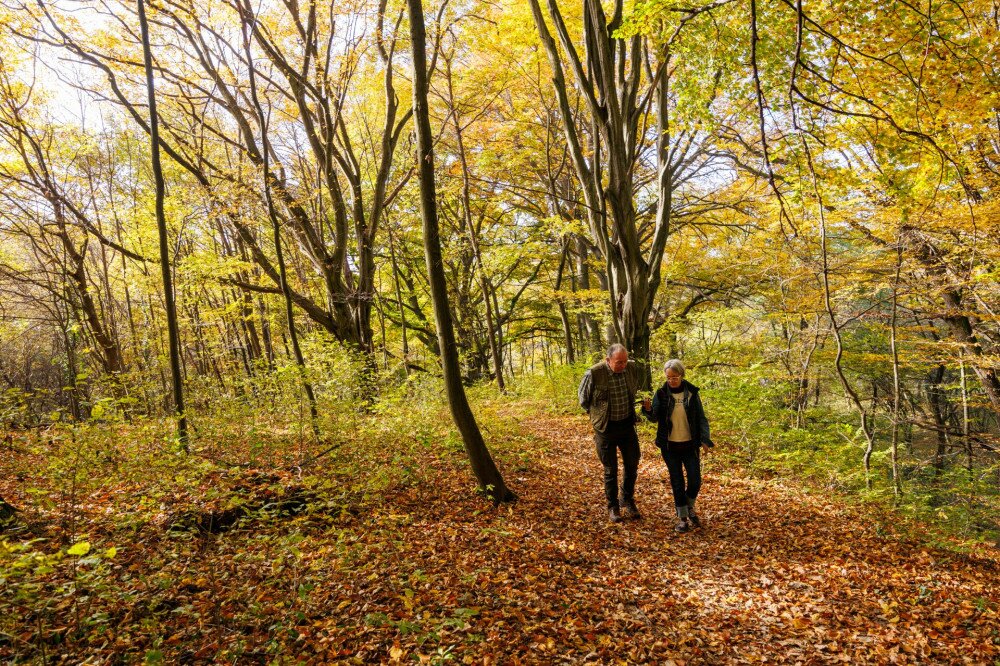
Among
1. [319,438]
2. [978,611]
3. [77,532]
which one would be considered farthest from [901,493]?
[77,532]

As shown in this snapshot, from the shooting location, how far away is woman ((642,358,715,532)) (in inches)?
211

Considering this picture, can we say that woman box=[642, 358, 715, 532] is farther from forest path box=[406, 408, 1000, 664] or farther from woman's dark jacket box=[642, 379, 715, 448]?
forest path box=[406, 408, 1000, 664]

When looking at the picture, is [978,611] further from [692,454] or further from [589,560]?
[589,560]

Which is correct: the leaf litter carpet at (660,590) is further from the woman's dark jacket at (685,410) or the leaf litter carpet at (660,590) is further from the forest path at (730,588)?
the woman's dark jacket at (685,410)

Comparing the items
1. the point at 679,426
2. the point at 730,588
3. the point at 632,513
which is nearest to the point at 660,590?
the point at 730,588

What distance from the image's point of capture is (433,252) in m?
5.62

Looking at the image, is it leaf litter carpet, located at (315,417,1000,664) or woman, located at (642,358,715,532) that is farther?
woman, located at (642,358,715,532)

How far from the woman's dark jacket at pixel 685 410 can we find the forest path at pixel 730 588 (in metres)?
1.13

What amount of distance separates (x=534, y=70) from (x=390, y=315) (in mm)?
11040

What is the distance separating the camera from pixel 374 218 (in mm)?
11570

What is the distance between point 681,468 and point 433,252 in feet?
12.2

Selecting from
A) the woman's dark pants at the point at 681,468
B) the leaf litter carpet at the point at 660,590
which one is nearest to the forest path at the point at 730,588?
the leaf litter carpet at the point at 660,590

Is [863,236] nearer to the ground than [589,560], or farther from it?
farther from it

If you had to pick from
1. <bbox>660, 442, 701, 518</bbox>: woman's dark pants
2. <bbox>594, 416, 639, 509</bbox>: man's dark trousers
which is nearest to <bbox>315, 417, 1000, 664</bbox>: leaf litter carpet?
<bbox>660, 442, 701, 518</bbox>: woman's dark pants
